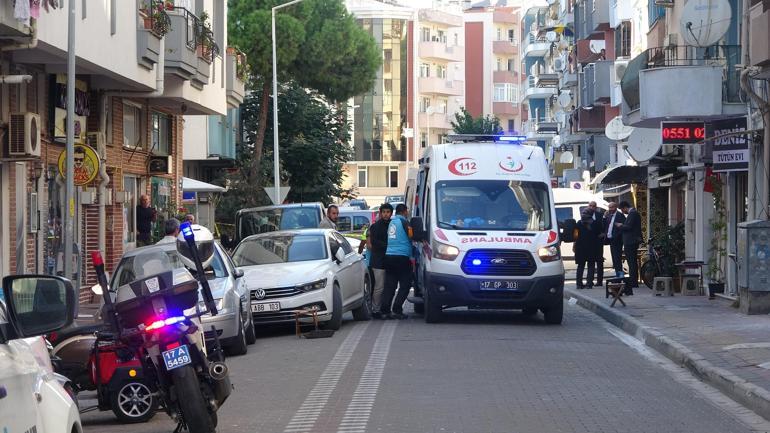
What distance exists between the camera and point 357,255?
71.5 feet

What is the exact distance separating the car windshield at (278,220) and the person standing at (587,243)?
594 cm

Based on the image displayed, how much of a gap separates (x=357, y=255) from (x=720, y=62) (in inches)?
359

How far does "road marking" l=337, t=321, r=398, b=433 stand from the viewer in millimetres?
10086

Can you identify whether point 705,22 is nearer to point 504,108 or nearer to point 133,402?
point 133,402

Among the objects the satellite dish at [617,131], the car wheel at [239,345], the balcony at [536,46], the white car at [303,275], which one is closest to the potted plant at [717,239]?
the white car at [303,275]

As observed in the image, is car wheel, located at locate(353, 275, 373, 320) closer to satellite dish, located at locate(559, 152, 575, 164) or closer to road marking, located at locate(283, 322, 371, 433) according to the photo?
road marking, located at locate(283, 322, 371, 433)

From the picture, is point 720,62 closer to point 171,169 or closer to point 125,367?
point 171,169

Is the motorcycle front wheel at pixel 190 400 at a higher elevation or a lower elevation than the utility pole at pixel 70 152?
lower

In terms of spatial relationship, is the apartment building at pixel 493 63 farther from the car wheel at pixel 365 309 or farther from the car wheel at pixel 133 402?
the car wheel at pixel 133 402

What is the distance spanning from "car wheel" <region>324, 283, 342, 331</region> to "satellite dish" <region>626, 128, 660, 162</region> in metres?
13.3

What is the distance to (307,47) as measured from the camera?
53.3 m

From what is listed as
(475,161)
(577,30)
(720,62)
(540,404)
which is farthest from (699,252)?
(577,30)

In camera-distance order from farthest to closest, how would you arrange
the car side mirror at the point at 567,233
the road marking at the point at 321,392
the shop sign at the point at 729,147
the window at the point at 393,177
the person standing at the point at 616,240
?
the window at the point at 393,177 < the person standing at the point at 616,240 < the shop sign at the point at 729,147 < the car side mirror at the point at 567,233 < the road marking at the point at 321,392

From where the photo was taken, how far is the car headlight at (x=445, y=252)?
65.9 ft
